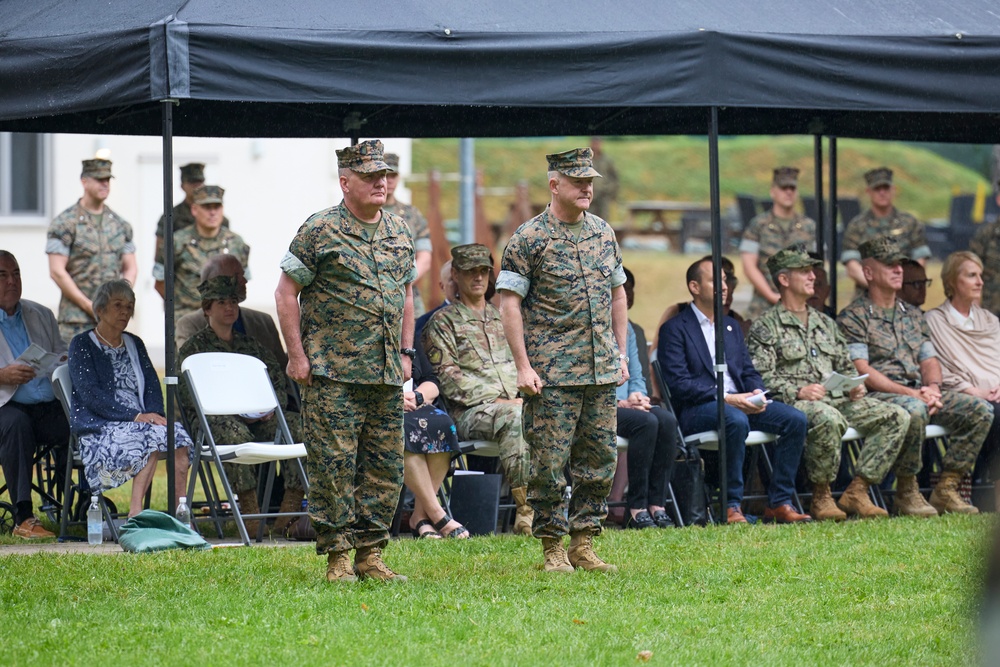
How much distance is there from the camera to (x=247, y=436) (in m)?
8.06

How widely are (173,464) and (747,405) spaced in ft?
10.7

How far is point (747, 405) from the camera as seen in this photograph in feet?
28.0

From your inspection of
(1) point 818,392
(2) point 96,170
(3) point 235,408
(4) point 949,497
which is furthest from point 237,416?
(4) point 949,497

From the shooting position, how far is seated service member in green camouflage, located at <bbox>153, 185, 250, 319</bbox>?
Answer: 10.5 m

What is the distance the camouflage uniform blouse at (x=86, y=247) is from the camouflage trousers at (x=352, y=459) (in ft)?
15.7

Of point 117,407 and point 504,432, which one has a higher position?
point 117,407

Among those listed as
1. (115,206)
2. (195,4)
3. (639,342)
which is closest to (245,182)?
(115,206)

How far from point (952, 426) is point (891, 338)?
2.15ft

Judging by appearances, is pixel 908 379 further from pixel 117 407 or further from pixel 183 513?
pixel 117 407

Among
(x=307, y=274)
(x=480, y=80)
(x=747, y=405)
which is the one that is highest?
(x=480, y=80)

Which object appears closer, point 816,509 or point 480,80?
point 480,80

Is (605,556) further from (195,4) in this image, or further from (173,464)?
(195,4)

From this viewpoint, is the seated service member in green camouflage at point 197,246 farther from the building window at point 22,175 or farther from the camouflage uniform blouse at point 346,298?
the building window at point 22,175

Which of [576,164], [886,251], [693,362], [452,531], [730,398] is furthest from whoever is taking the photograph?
[886,251]
